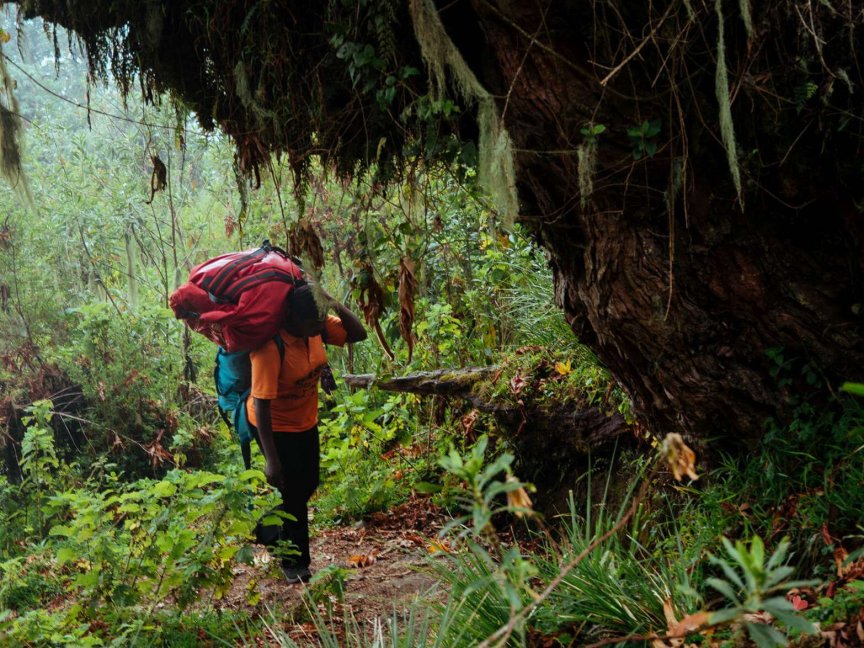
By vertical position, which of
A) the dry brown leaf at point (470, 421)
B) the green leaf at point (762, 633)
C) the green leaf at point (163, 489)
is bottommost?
the dry brown leaf at point (470, 421)

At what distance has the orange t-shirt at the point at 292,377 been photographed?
466 cm

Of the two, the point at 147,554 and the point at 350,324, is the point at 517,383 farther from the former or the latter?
the point at 147,554

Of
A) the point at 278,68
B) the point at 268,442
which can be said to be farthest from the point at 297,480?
the point at 278,68

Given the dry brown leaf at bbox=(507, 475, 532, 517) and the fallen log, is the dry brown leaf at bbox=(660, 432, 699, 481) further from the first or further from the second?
the fallen log

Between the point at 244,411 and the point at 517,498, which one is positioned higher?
the point at 517,498

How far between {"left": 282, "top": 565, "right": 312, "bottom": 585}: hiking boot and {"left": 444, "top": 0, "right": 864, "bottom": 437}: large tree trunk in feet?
8.48

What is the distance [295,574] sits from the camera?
15.8ft

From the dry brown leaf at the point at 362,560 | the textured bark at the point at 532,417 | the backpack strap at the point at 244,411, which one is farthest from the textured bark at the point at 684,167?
the dry brown leaf at the point at 362,560

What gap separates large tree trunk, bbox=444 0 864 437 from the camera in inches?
116

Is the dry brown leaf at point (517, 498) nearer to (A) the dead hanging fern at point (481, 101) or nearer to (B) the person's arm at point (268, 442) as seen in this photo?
(A) the dead hanging fern at point (481, 101)

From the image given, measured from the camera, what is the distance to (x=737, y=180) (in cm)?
282

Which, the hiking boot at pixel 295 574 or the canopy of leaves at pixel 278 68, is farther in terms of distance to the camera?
the hiking boot at pixel 295 574

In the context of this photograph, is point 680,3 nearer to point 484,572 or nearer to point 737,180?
point 737,180

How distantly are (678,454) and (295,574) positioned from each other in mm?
3535
